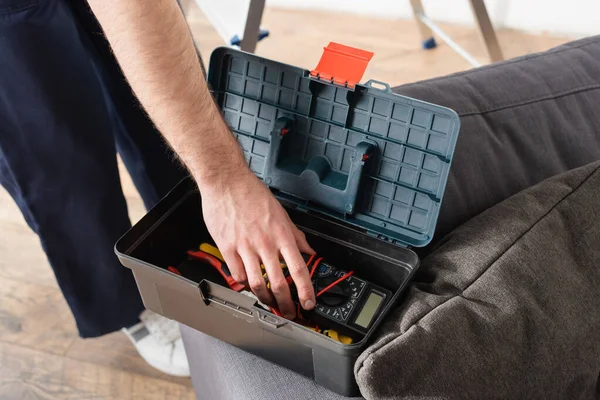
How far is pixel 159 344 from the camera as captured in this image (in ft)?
4.35

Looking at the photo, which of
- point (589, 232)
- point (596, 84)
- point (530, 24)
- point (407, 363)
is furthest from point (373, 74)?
point (407, 363)

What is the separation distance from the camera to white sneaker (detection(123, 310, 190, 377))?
1313mm

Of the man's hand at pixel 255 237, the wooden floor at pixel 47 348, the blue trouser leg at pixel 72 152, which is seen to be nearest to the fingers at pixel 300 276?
the man's hand at pixel 255 237

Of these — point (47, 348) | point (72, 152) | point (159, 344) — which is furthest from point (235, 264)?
point (47, 348)

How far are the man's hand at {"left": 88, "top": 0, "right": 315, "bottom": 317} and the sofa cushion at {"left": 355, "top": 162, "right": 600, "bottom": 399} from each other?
170 mm

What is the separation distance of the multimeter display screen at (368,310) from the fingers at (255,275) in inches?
4.8

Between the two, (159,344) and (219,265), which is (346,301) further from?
(159,344)

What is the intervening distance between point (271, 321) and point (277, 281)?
0.07m

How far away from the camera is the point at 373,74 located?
2061 millimetres

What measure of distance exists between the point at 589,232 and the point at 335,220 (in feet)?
1.10

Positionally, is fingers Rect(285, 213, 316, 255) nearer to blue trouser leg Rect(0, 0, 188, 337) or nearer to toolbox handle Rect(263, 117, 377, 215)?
toolbox handle Rect(263, 117, 377, 215)

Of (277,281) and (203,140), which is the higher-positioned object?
(203,140)

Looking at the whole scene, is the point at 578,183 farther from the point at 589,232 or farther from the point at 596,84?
the point at 596,84

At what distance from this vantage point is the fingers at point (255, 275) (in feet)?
2.54
